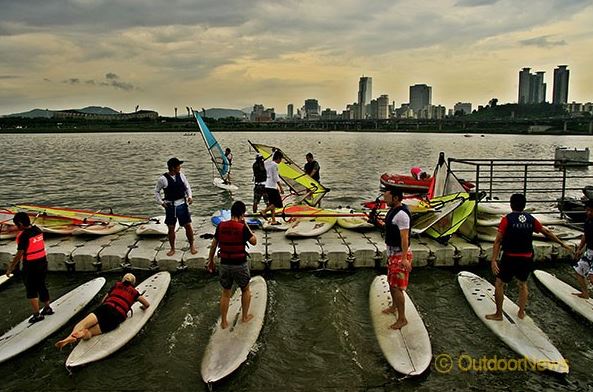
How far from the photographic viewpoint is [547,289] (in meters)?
9.88

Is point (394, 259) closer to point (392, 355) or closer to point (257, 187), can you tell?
point (392, 355)

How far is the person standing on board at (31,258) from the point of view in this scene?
756cm

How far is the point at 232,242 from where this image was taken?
7.11 metres

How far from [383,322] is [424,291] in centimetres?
237

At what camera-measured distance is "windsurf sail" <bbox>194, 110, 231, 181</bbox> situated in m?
25.4

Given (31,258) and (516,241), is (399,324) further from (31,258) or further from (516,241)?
(31,258)

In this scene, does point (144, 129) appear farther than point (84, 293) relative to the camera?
Yes

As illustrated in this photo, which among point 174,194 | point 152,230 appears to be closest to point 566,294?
point 174,194

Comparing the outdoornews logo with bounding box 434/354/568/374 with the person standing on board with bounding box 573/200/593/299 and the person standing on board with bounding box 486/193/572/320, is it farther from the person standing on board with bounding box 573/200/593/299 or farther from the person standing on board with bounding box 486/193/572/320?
the person standing on board with bounding box 573/200/593/299

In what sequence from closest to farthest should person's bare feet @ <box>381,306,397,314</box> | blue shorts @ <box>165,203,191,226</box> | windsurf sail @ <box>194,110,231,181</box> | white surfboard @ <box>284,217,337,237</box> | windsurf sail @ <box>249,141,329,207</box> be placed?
1. person's bare feet @ <box>381,306,397,314</box>
2. blue shorts @ <box>165,203,191,226</box>
3. white surfboard @ <box>284,217,337,237</box>
4. windsurf sail @ <box>249,141,329,207</box>
5. windsurf sail @ <box>194,110,231,181</box>

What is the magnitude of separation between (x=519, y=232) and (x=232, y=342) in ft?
16.4

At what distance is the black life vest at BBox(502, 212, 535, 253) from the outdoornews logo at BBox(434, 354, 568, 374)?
5.73ft

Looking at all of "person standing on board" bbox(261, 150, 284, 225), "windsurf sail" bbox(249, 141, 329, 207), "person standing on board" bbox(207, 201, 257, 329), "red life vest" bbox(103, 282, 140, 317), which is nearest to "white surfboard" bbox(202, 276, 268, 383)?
"person standing on board" bbox(207, 201, 257, 329)

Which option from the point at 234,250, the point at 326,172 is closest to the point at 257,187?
the point at 234,250
